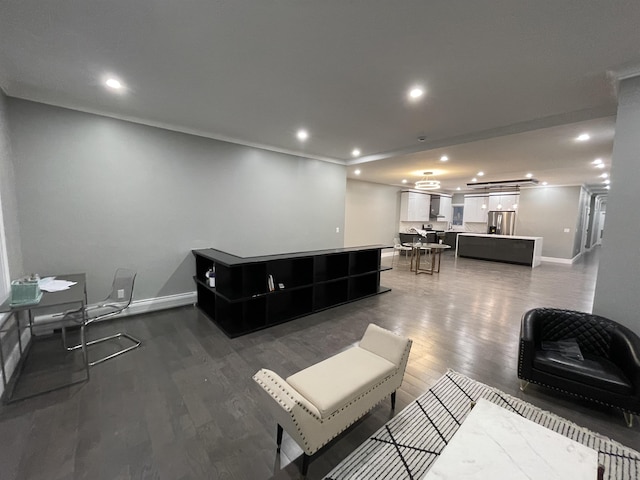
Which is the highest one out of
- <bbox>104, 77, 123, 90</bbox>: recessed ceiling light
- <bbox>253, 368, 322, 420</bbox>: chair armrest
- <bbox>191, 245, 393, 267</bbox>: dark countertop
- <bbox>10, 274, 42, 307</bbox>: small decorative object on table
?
<bbox>104, 77, 123, 90</bbox>: recessed ceiling light

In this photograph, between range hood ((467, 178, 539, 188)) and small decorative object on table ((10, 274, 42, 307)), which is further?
range hood ((467, 178, 539, 188))

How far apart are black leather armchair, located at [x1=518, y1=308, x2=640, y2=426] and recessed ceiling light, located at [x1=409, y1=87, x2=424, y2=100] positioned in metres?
2.59

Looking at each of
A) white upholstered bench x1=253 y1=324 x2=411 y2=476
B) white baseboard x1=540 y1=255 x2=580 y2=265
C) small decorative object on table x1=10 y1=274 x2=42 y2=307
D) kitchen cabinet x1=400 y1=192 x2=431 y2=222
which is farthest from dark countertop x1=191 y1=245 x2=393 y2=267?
white baseboard x1=540 y1=255 x2=580 y2=265

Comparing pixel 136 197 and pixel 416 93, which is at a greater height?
pixel 416 93

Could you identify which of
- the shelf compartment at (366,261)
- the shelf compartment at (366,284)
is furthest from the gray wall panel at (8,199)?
the shelf compartment at (366,284)

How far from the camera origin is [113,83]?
9.16 feet

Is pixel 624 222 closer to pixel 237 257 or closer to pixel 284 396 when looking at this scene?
pixel 284 396

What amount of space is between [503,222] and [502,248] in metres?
1.53

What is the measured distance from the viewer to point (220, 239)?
467 cm

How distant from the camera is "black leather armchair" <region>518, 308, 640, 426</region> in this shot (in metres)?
1.97

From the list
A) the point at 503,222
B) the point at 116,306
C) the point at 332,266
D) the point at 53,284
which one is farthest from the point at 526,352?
the point at 503,222

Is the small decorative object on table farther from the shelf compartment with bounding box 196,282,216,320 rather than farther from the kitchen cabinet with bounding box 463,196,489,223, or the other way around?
the kitchen cabinet with bounding box 463,196,489,223

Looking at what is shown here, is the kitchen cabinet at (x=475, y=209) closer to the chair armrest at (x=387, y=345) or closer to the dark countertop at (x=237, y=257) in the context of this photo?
the dark countertop at (x=237, y=257)

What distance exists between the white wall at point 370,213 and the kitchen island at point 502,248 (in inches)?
108
